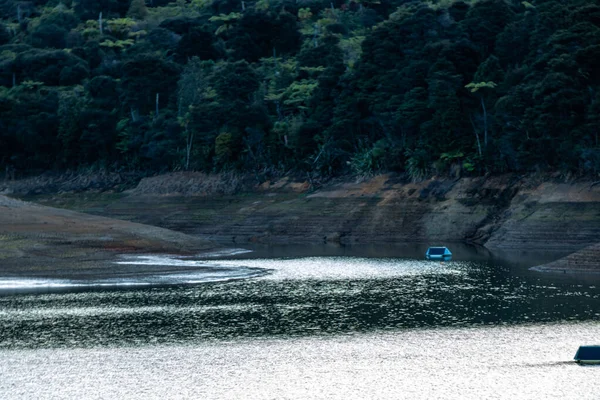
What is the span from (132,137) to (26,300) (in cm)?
9323

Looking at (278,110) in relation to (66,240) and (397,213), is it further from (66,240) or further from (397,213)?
(66,240)

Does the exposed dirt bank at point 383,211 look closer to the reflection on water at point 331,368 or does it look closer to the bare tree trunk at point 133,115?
the bare tree trunk at point 133,115

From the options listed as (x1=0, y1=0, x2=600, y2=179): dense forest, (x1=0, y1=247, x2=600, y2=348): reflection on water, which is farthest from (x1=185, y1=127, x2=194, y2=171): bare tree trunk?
(x1=0, y1=247, x2=600, y2=348): reflection on water

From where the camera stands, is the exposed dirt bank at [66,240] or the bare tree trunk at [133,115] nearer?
the exposed dirt bank at [66,240]

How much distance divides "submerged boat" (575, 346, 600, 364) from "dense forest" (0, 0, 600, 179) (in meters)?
62.0

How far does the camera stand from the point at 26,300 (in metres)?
62.0

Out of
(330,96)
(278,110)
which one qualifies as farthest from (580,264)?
(278,110)

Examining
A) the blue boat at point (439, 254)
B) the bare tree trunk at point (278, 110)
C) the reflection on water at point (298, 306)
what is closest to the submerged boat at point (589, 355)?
the reflection on water at point (298, 306)

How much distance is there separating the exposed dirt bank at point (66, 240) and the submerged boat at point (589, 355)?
140 feet

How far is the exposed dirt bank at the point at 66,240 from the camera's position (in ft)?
257

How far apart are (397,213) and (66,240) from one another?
41.6 m

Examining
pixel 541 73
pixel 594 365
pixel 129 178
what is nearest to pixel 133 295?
pixel 594 365

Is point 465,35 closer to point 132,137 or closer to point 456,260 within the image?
point 456,260

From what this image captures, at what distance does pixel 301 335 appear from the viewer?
49.5 m
